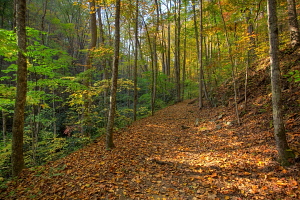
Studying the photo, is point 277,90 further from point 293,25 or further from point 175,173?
point 293,25

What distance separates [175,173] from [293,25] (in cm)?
853

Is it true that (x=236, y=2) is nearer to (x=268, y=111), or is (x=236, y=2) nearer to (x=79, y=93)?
(x=268, y=111)

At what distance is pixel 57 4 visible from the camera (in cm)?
1973

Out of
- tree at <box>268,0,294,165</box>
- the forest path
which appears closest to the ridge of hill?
the forest path

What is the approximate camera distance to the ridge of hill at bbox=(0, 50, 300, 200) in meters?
3.40

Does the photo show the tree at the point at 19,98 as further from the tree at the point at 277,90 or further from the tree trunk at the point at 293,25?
the tree trunk at the point at 293,25

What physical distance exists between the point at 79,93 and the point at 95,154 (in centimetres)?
335

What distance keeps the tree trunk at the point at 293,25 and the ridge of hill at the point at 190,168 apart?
0.61 metres

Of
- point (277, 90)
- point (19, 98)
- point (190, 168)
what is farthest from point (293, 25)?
point (19, 98)

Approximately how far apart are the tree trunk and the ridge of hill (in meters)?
0.61

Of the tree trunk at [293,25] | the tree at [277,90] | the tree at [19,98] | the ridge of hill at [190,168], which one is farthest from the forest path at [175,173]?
the tree trunk at [293,25]

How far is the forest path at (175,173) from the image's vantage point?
336 cm

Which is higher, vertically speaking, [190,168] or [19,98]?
[19,98]

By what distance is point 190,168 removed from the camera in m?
4.43
